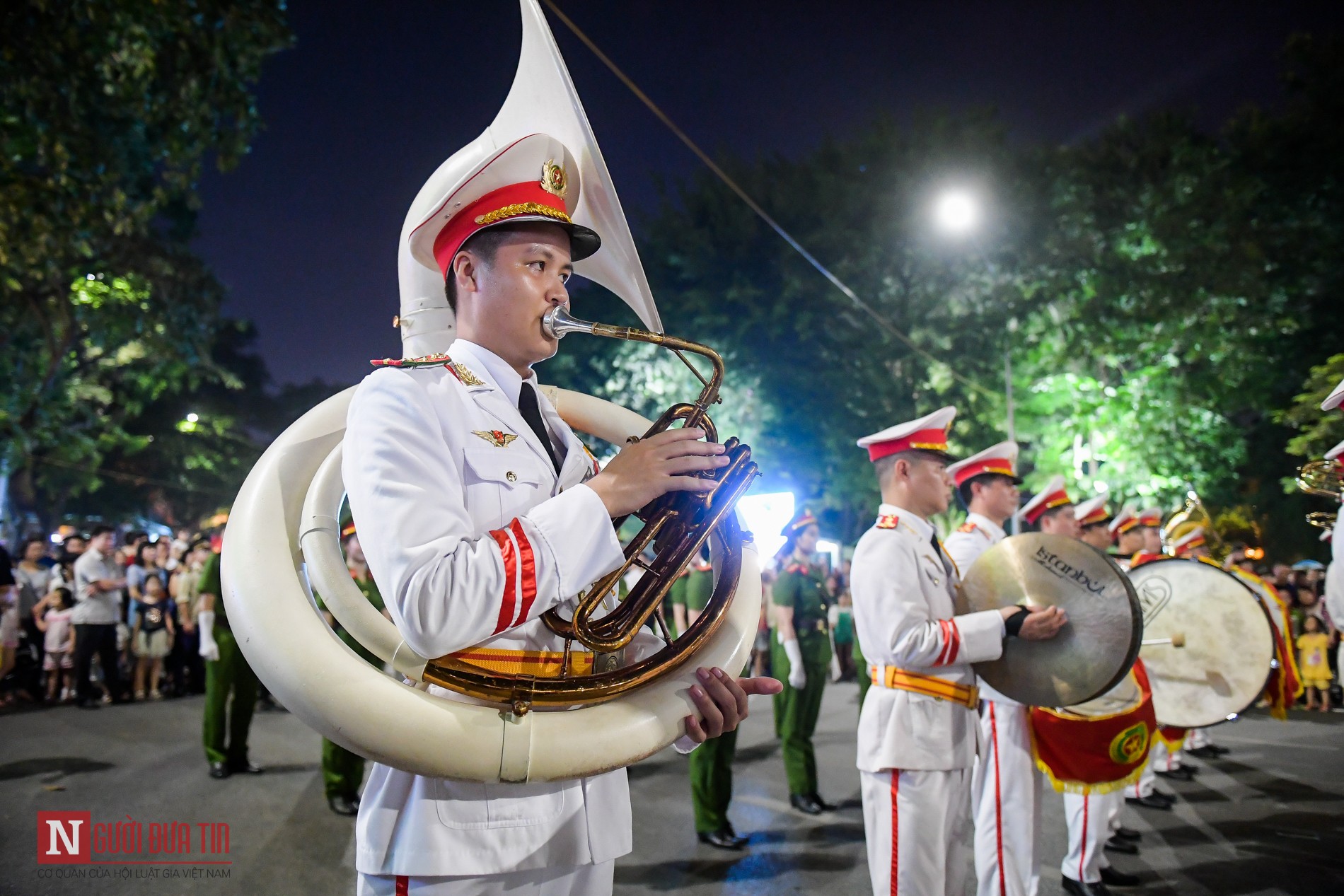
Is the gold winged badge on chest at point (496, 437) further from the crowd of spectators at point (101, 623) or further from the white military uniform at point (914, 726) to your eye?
the crowd of spectators at point (101, 623)

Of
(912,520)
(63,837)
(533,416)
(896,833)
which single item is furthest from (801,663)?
(533,416)

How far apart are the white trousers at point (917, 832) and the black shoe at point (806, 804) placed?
10.2 ft

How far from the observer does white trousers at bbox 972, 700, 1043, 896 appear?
4.25 metres

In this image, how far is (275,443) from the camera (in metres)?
1.77

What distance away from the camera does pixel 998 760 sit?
458 cm

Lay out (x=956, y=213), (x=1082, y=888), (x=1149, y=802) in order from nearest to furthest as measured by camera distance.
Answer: (x=1082, y=888) < (x=1149, y=802) < (x=956, y=213)

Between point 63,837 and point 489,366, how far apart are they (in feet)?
17.7

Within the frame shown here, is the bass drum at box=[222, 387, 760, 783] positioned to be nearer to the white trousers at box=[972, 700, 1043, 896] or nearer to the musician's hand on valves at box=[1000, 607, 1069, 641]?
the musician's hand on valves at box=[1000, 607, 1069, 641]

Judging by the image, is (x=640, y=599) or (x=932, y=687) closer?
(x=640, y=599)

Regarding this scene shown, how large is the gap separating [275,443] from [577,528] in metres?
0.72

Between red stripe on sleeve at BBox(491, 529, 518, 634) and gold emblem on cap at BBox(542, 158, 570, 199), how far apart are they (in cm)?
88

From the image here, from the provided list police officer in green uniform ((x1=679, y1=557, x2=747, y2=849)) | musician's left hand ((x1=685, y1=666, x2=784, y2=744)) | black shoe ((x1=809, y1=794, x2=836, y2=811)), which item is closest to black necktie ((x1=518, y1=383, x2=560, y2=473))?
musician's left hand ((x1=685, y1=666, x2=784, y2=744))

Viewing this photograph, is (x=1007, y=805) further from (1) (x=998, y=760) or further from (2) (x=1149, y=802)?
(2) (x=1149, y=802)

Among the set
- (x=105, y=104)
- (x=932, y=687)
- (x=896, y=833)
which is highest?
(x=105, y=104)
